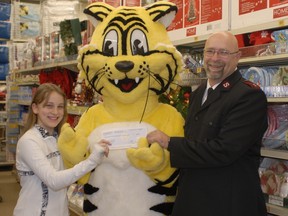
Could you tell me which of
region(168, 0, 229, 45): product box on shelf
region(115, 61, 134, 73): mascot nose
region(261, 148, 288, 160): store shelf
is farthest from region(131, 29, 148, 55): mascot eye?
region(261, 148, 288, 160): store shelf

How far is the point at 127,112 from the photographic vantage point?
2139 mm

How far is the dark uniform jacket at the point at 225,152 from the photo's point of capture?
180 centimetres

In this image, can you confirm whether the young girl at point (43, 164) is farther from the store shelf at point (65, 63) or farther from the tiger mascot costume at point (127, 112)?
the store shelf at point (65, 63)

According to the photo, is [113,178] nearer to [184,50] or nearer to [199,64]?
[199,64]

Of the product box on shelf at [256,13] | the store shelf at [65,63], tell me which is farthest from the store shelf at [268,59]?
the store shelf at [65,63]

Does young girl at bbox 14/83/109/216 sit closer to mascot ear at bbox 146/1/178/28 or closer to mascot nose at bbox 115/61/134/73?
mascot nose at bbox 115/61/134/73

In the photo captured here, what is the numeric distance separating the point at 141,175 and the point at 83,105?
6.26 feet

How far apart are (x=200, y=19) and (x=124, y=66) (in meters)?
0.96

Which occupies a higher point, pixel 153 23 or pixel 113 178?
pixel 153 23

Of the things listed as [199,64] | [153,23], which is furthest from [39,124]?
[199,64]

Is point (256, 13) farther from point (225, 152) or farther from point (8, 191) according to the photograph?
point (8, 191)

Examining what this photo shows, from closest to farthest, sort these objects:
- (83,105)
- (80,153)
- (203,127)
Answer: (203,127), (80,153), (83,105)

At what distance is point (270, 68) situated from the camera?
8.07 ft

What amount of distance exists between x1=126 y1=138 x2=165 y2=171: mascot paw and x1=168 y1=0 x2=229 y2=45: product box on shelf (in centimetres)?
103
